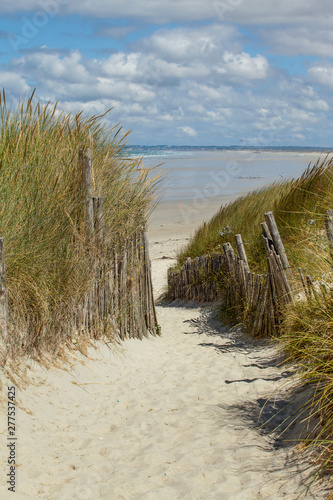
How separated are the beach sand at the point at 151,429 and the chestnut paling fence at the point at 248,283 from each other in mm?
403

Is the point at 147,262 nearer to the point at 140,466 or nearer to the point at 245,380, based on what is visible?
the point at 245,380

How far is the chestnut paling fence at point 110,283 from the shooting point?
492 cm

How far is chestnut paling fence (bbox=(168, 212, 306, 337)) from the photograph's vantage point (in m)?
5.47

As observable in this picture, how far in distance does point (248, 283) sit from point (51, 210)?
8.81 ft

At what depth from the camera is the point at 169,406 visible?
4.11 meters

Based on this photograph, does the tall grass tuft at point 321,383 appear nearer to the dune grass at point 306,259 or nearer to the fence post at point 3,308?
the dune grass at point 306,259

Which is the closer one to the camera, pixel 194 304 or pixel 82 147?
pixel 82 147


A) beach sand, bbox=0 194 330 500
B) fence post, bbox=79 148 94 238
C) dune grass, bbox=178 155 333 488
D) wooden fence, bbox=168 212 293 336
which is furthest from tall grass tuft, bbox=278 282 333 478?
fence post, bbox=79 148 94 238

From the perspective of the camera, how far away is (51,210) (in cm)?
459

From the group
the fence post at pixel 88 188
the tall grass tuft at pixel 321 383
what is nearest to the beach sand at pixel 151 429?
the tall grass tuft at pixel 321 383

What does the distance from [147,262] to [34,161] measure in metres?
1.81

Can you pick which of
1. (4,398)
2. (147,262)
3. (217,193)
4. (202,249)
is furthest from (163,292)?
(217,193)

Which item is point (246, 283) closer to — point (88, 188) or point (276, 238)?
point (276, 238)

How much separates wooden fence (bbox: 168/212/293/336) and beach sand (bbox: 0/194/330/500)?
0.40 m
